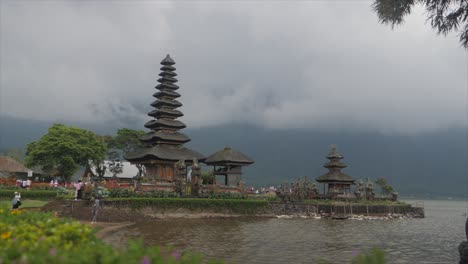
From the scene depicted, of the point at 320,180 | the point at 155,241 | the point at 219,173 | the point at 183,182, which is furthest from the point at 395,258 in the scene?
the point at 320,180

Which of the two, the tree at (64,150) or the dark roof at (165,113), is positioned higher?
the dark roof at (165,113)

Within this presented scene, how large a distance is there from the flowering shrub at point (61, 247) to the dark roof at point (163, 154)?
111 ft

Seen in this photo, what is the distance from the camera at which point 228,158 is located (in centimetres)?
4466

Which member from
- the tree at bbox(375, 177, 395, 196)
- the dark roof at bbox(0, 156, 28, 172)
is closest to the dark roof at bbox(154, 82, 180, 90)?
the dark roof at bbox(0, 156, 28, 172)

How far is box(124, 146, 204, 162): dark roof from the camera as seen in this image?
46094 mm

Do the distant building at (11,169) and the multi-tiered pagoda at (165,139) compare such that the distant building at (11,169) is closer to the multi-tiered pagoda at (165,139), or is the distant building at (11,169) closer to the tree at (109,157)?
the tree at (109,157)

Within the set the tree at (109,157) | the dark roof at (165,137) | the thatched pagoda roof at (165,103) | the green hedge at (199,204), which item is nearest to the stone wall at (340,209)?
the green hedge at (199,204)

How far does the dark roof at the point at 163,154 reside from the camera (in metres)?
46.1

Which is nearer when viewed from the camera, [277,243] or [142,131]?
[277,243]

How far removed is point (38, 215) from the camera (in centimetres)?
1105

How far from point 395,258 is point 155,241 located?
33.8 ft

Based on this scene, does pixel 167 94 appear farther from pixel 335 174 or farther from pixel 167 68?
pixel 335 174

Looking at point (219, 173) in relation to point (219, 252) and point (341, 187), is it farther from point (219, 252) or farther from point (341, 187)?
point (219, 252)

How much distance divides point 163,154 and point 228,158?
7.63 m
